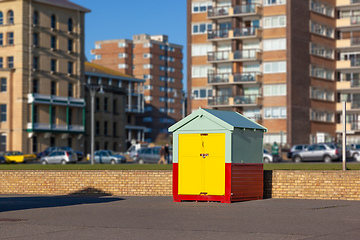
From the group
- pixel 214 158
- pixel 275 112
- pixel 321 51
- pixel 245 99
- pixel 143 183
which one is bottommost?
pixel 143 183

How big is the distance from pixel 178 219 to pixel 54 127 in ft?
258

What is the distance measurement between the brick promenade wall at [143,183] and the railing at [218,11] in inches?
2321

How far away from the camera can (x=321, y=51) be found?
84750mm

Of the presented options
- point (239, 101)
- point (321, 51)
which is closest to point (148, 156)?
point (239, 101)

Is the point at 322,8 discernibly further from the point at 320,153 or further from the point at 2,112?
the point at 2,112

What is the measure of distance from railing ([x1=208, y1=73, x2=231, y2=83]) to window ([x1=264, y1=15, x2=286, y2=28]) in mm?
7459

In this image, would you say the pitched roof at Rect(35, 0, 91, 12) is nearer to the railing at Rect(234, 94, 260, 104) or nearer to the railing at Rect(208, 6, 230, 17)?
the railing at Rect(208, 6, 230, 17)

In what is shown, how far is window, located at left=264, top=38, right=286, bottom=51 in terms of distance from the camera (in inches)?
3162

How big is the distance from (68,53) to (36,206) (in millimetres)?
77733

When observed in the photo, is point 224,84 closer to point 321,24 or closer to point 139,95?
point 321,24

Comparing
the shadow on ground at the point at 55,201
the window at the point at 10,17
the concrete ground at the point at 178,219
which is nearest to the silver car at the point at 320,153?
the shadow on ground at the point at 55,201

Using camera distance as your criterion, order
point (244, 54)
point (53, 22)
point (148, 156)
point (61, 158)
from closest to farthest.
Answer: point (148, 156)
point (61, 158)
point (244, 54)
point (53, 22)

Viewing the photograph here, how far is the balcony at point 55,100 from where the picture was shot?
292 feet

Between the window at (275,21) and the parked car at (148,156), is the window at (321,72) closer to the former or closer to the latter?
the window at (275,21)
